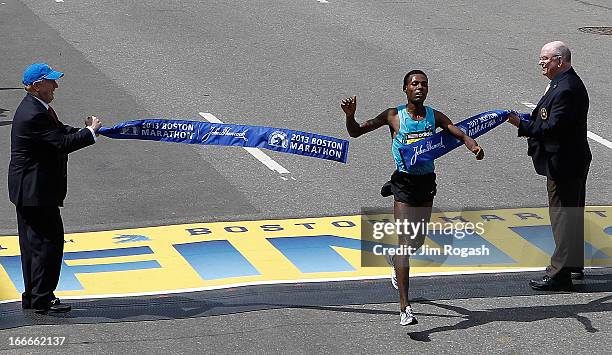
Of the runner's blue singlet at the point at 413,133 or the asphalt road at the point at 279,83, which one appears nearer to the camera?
the runner's blue singlet at the point at 413,133

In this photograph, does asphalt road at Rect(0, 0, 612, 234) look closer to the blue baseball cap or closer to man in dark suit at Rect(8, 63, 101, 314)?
man in dark suit at Rect(8, 63, 101, 314)

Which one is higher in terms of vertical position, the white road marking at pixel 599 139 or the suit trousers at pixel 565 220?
the white road marking at pixel 599 139

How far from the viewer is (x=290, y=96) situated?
679 inches

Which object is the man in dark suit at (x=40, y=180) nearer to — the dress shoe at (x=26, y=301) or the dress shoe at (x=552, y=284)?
the dress shoe at (x=26, y=301)

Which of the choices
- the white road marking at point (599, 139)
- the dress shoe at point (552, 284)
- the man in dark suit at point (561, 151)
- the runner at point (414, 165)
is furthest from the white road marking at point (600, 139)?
the runner at point (414, 165)

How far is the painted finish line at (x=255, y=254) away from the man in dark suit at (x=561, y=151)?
0.63 meters

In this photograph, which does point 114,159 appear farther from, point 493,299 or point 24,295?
point 493,299

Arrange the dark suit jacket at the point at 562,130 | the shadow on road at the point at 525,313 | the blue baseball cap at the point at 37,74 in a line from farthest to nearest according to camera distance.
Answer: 1. the dark suit jacket at the point at 562,130
2. the blue baseball cap at the point at 37,74
3. the shadow on road at the point at 525,313

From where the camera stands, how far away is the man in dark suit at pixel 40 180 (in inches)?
382

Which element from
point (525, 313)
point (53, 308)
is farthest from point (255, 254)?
point (525, 313)

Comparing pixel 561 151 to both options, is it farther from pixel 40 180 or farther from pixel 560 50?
pixel 40 180

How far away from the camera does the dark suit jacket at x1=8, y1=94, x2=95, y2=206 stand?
31.8 feet

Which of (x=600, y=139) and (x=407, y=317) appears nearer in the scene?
(x=407, y=317)

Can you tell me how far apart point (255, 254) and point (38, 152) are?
2.45 meters
